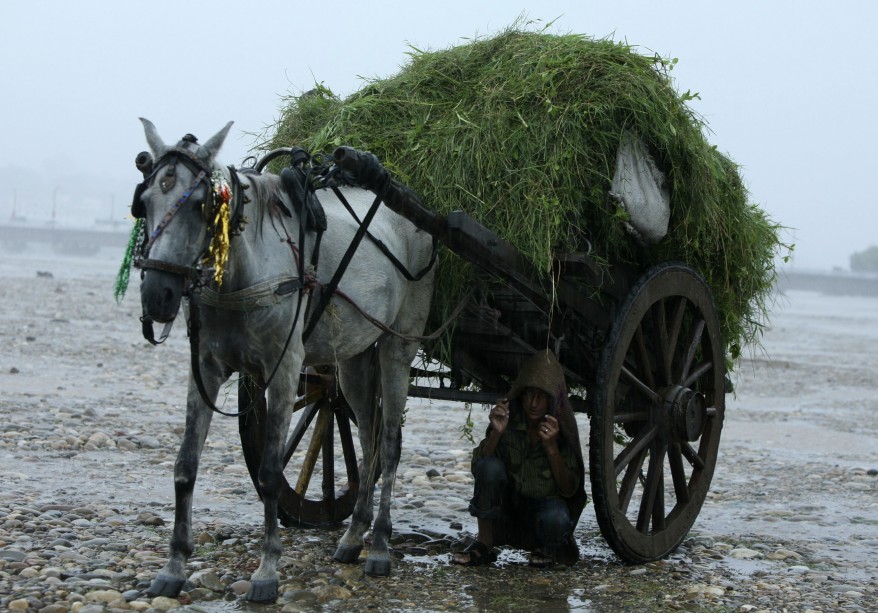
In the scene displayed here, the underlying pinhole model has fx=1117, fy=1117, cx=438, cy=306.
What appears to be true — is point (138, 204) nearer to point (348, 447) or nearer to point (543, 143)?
point (543, 143)

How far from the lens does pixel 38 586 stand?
546 cm

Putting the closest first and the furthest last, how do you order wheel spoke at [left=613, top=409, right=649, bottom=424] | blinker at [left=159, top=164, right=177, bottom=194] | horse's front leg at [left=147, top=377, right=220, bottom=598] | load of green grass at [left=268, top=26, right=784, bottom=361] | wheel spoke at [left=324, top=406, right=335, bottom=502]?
blinker at [left=159, top=164, right=177, bottom=194] → horse's front leg at [left=147, top=377, right=220, bottom=598] → load of green grass at [left=268, top=26, right=784, bottom=361] → wheel spoke at [left=613, top=409, right=649, bottom=424] → wheel spoke at [left=324, top=406, right=335, bottom=502]

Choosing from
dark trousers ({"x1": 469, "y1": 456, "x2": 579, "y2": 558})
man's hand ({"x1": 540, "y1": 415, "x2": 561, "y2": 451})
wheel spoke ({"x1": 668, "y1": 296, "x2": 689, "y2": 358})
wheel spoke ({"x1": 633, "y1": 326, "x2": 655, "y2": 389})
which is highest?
wheel spoke ({"x1": 668, "y1": 296, "x2": 689, "y2": 358})

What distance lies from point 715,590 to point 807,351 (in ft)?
77.6

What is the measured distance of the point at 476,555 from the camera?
6.58 metres

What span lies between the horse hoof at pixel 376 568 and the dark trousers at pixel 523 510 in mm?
618

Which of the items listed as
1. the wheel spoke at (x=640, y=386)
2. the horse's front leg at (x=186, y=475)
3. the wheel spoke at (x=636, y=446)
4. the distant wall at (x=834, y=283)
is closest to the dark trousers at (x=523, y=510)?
the wheel spoke at (x=636, y=446)

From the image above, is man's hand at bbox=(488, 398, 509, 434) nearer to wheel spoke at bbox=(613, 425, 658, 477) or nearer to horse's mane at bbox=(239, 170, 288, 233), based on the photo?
wheel spoke at bbox=(613, 425, 658, 477)

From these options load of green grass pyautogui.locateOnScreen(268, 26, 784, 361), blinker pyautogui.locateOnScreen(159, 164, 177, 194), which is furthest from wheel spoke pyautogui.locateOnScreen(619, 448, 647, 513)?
blinker pyautogui.locateOnScreen(159, 164, 177, 194)

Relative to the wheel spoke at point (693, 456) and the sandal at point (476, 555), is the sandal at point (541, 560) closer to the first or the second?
the sandal at point (476, 555)

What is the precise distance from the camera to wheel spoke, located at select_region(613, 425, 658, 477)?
21.6ft

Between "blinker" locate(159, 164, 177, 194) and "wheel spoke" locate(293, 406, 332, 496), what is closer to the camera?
"blinker" locate(159, 164, 177, 194)

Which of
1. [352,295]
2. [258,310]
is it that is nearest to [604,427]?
[352,295]

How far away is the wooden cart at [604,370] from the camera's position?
632 cm
